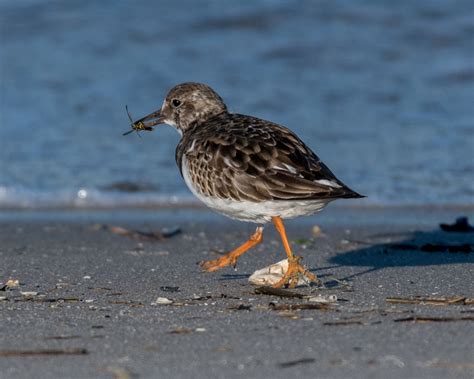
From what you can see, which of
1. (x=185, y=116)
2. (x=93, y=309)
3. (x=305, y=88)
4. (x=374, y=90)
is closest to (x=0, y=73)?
(x=305, y=88)

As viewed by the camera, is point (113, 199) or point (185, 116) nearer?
point (185, 116)

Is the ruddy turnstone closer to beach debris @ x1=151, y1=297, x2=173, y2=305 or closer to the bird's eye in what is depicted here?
beach debris @ x1=151, y1=297, x2=173, y2=305

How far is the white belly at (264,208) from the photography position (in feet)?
15.9

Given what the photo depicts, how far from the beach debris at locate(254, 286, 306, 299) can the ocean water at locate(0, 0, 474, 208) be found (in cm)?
365

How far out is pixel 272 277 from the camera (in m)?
4.89

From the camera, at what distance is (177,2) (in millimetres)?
13602

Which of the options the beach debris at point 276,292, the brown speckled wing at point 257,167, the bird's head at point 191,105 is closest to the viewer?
the beach debris at point 276,292

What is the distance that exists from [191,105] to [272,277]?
1.45 metres

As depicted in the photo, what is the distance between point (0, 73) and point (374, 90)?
4.39 m

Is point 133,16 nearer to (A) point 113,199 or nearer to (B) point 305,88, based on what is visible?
(B) point 305,88

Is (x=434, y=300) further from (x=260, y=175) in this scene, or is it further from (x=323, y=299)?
(x=260, y=175)

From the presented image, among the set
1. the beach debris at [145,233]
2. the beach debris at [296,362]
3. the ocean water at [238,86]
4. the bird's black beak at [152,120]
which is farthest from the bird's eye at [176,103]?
the beach debris at [296,362]

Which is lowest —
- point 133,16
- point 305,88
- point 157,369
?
point 157,369

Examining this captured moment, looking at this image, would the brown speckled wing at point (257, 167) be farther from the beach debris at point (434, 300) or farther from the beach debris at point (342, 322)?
the beach debris at point (342, 322)
